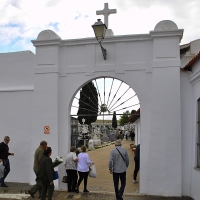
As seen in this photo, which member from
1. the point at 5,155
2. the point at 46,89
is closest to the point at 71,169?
the point at 5,155

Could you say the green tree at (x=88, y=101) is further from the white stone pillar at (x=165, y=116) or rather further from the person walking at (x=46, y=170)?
the person walking at (x=46, y=170)

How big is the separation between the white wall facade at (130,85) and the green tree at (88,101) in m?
0.65

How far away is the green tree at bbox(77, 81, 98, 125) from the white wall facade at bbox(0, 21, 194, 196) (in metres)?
0.65

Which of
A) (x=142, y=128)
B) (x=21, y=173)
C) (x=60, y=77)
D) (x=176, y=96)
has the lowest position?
(x=21, y=173)

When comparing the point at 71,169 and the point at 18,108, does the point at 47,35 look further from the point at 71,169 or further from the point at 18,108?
the point at 71,169

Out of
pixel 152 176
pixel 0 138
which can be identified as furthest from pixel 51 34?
pixel 152 176

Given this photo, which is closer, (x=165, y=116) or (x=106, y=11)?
(x=165, y=116)

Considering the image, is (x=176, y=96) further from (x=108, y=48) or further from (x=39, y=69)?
(x=39, y=69)

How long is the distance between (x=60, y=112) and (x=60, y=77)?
1.05 m

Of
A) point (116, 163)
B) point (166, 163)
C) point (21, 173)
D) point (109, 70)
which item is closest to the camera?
point (116, 163)

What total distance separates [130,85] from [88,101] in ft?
67.1

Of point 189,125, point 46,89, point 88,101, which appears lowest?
point 189,125

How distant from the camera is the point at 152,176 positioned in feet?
26.5

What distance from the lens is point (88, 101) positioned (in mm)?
28938
